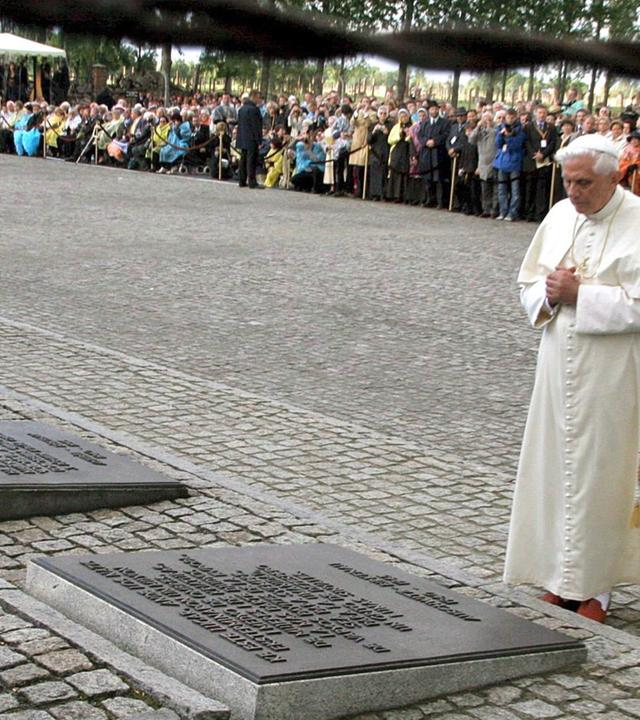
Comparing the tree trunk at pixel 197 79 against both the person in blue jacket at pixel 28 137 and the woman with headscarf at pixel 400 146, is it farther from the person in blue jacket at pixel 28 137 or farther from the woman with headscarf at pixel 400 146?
the person in blue jacket at pixel 28 137

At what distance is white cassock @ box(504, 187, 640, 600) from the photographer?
520 centimetres

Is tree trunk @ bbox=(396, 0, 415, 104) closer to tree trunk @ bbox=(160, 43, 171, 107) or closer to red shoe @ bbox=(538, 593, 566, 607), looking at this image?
tree trunk @ bbox=(160, 43, 171, 107)

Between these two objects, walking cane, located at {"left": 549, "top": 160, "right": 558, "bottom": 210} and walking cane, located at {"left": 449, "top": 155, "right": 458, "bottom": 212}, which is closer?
walking cane, located at {"left": 549, "top": 160, "right": 558, "bottom": 210}

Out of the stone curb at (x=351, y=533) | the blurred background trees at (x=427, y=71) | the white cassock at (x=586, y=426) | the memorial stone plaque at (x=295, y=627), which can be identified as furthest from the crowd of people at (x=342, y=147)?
the blurred background trees at (x=427, y=71)

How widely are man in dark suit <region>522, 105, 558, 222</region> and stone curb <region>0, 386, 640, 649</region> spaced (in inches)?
496

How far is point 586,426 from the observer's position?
17.2 feet

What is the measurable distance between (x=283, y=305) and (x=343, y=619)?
8.31m

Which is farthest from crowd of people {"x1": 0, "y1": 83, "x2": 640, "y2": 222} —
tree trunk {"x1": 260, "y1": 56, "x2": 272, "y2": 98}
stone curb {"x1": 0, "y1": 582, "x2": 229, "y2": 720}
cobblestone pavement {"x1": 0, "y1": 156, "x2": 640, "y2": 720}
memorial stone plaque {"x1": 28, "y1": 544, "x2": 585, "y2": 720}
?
tree trunk {"x1": 260, "y1": 56, "x2": 272, "y2": 98}

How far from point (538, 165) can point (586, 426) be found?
1662 centimetres

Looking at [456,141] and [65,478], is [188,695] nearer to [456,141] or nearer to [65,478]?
[65,478]

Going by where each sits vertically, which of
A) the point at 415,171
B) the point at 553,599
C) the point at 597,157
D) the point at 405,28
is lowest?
the point at 553,599

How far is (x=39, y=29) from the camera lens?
1.64 metres

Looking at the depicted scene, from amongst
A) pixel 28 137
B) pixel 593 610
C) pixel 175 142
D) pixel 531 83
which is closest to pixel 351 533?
pixel 593 610

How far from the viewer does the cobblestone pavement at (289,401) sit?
484 centimetres
